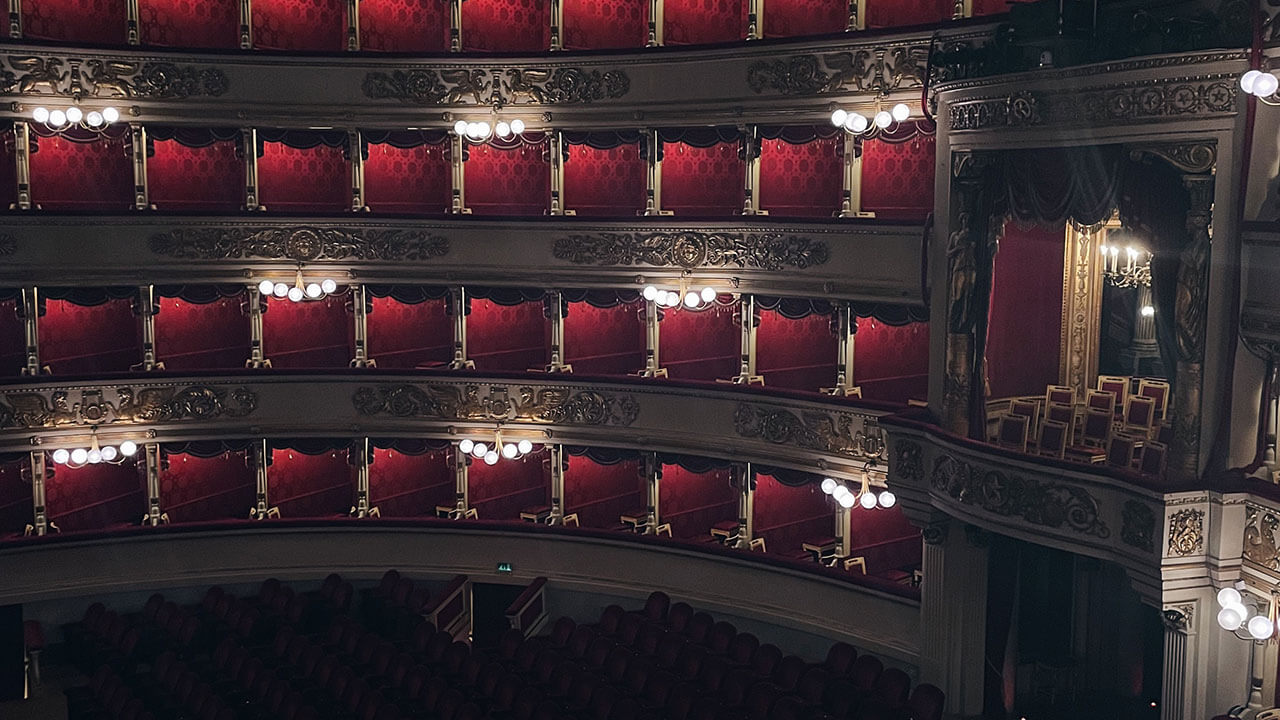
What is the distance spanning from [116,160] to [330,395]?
5.34m

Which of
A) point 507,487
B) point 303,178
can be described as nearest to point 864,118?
point 507,487

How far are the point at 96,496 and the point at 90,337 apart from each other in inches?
107

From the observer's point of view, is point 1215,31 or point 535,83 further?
point 535,83

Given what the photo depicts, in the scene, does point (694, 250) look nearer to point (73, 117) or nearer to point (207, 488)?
A: point (207, 488)

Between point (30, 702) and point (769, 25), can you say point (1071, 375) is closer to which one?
point (769, 25)

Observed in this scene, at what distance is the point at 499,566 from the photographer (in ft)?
77.9

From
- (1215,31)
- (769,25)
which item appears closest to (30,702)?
(769,25)

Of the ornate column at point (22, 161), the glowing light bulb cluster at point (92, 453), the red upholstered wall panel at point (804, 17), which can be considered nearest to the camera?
the ornate column at point (22, 161)

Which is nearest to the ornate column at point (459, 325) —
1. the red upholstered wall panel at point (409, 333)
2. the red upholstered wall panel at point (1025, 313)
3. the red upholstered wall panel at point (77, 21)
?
the red upholstered wall panel at point (409, 333)

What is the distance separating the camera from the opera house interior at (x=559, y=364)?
712 inches

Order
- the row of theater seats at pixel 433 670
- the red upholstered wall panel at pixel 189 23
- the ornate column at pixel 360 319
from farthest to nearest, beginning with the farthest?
the ornate column at pixel 360 319 → the red upholstered wall panel at pixel 189 23 → the row of theater seats at pixel 433 670

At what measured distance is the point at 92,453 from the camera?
22656mm

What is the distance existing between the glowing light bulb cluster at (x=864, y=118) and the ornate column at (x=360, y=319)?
8687mm

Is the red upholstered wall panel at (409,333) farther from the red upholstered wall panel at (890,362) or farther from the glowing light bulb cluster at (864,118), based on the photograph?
the glowing light bulb cluster at (864,118)
